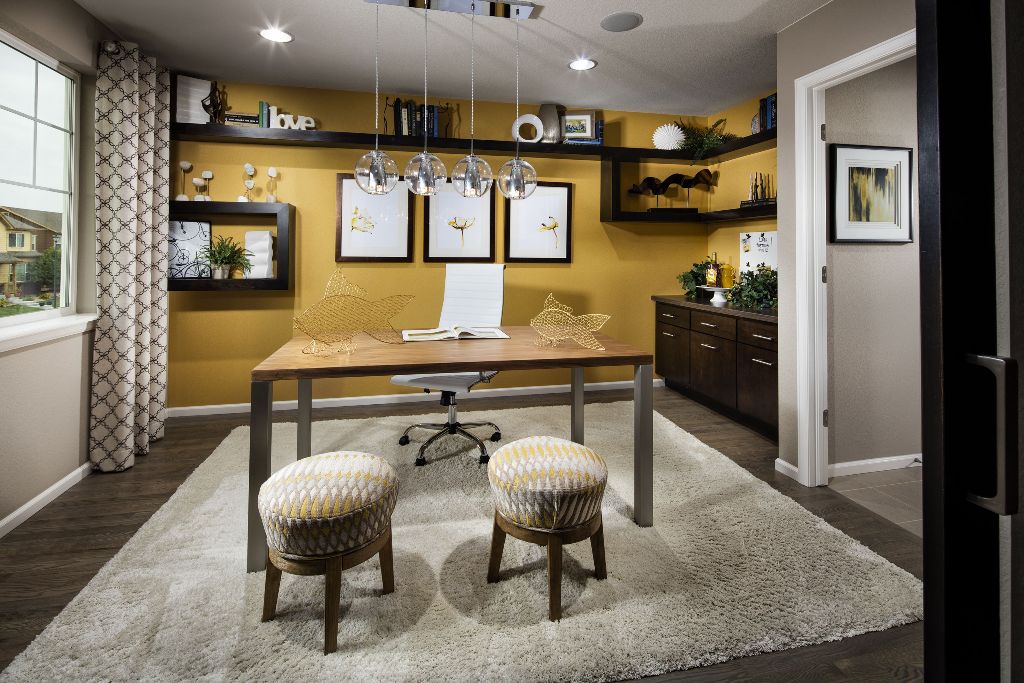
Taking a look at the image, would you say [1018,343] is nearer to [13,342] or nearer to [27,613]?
[27,613]

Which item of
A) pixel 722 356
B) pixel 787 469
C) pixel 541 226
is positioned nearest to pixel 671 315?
pixel 722 356

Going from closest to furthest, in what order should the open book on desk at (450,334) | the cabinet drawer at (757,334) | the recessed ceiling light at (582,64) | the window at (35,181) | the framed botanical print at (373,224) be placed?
the window at (35,181)
the open book on desk at (450,334)
the cabinet drawer at (757,334)
the recessed ceiling light at (582,64)
the framed botanical print at (373,224)

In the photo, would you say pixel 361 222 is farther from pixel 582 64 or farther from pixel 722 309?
pixel 722 309

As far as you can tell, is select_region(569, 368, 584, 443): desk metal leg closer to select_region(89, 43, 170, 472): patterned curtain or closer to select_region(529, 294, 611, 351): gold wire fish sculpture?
select_region(529, 294, 611, 351): gold wire fish sculpture

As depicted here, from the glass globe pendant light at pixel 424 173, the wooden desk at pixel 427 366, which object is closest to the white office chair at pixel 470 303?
the wooden desk at pixel 427 366

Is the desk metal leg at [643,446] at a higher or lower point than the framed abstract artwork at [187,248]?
lower

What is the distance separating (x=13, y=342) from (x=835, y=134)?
412cm

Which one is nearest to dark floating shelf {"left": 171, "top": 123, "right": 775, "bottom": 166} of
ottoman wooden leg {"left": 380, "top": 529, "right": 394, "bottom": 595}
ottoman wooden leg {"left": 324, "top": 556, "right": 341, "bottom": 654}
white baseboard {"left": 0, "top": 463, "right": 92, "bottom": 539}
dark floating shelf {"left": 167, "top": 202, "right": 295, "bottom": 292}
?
dark floating shelf {"left": 167, "top": 202, "right": 295, "bottom": 292}

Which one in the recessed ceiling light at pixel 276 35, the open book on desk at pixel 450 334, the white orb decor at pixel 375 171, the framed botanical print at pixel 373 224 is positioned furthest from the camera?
the framed botanical print at pixel 373 224

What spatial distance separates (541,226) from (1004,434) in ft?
14.2

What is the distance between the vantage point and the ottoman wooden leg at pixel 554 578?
1.68 m

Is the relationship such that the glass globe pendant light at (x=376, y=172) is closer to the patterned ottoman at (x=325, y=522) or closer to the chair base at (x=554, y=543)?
the patterned ottoman at (x=325, y=522)

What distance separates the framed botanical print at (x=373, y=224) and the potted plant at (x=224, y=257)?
0.67 m

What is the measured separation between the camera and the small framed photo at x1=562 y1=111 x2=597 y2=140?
4500 mm
